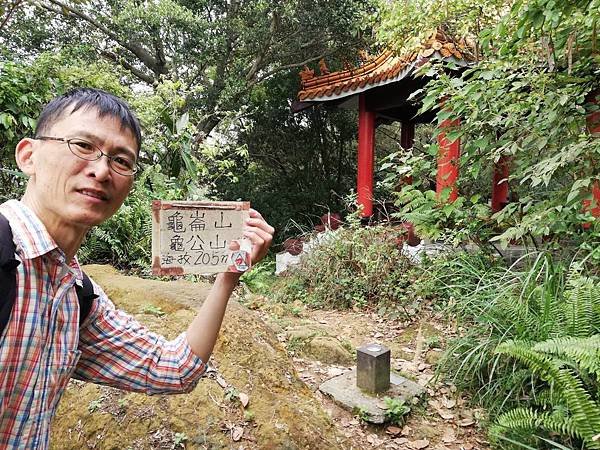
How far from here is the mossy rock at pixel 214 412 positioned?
1771 mm

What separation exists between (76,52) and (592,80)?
26.2 ft

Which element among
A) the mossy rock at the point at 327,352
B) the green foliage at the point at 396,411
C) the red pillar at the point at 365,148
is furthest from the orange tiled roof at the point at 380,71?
the green foliage at the point at 396,411

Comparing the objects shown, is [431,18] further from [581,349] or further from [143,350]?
[143,350]

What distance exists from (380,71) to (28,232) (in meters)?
6.13

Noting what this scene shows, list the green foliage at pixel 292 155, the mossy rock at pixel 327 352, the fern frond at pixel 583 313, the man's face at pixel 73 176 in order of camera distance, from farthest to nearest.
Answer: the green foliage at pixel 292 155
the mossy rock at pixel 327 352
the fern frond at pixel 583 313
the man's face at pixel 73 176

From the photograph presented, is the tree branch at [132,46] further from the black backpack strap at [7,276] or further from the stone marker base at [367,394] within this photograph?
the black backpack strap at [7,276]

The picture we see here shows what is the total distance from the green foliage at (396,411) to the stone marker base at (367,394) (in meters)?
0.03

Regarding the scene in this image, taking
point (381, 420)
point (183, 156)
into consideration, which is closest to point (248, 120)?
point (183, 156)

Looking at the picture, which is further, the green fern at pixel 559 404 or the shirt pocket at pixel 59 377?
the green fern at pixel 559 404

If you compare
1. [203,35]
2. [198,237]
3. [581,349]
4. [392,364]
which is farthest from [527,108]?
[203,35]

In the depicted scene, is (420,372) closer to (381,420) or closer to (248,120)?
(381,420)

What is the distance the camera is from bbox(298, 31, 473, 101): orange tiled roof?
4832 millimetres

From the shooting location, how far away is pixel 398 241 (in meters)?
5.35

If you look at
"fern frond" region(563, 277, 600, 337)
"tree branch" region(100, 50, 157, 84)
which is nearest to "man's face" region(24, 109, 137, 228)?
"fern frond" region(563, 277, 600, 337)
